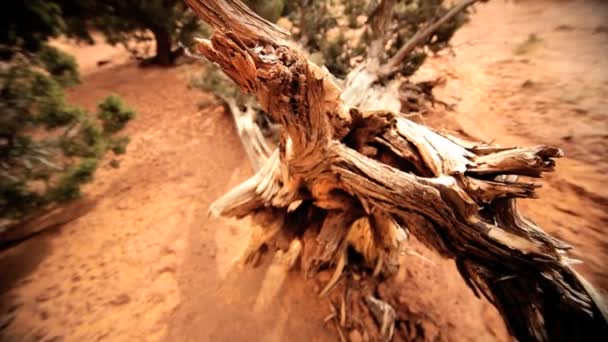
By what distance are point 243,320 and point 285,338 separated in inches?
14.3

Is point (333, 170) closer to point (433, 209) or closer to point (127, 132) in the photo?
point (433, 209)

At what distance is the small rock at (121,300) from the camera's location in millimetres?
2025

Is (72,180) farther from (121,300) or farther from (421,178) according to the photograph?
(421,178)

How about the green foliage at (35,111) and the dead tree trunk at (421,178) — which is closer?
the dead tree trunk at (421,178)

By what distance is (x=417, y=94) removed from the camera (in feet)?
13.0

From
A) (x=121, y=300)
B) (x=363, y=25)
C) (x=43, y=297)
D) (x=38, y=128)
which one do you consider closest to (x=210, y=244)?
(x=121, y=300)

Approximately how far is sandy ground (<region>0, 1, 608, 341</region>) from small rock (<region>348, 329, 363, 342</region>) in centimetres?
16

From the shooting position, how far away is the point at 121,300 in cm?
204

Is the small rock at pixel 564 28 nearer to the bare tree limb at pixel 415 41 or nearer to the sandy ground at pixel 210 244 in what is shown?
the sandy ground at pixel 210 244

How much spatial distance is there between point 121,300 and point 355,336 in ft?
6.20

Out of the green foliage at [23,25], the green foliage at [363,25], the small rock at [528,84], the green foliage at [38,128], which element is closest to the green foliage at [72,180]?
the green foliage at [38,128]

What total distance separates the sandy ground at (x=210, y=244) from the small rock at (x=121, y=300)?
0.4 inches

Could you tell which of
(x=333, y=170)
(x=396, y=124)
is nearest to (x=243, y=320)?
(x=333, y=170)

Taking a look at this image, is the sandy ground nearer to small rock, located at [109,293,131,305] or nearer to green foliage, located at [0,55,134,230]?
small rock, located at [109,293,131,305]
